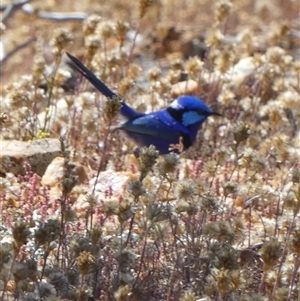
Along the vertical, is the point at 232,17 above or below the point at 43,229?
above

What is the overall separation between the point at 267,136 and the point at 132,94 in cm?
94

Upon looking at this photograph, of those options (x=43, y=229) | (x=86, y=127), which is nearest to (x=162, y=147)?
(x=86, y=127)

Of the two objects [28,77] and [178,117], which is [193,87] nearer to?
[178,117]

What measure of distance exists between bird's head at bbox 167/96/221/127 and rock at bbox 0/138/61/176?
103 cm

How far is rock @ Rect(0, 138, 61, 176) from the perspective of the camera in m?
4.23

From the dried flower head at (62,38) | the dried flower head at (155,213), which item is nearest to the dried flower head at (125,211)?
the dried flower head at (155,213)

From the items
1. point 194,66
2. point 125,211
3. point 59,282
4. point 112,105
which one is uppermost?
point 194,66

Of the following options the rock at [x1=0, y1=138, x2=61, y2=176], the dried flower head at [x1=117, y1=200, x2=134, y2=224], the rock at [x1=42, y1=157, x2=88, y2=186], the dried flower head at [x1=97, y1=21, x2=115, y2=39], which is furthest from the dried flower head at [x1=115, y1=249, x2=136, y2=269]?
the dried flower head at [x1=97, y1=21, x2=115, y2=39]

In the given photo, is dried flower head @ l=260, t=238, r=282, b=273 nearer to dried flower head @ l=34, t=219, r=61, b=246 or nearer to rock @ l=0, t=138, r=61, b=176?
dried flower head @ l=34, t=219, r=61, b=246

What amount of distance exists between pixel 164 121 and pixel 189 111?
0.19 meters

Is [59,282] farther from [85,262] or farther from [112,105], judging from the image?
[112,105]

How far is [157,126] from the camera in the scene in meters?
5.16

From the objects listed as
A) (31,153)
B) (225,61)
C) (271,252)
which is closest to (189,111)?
(225,61)

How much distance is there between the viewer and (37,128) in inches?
195
